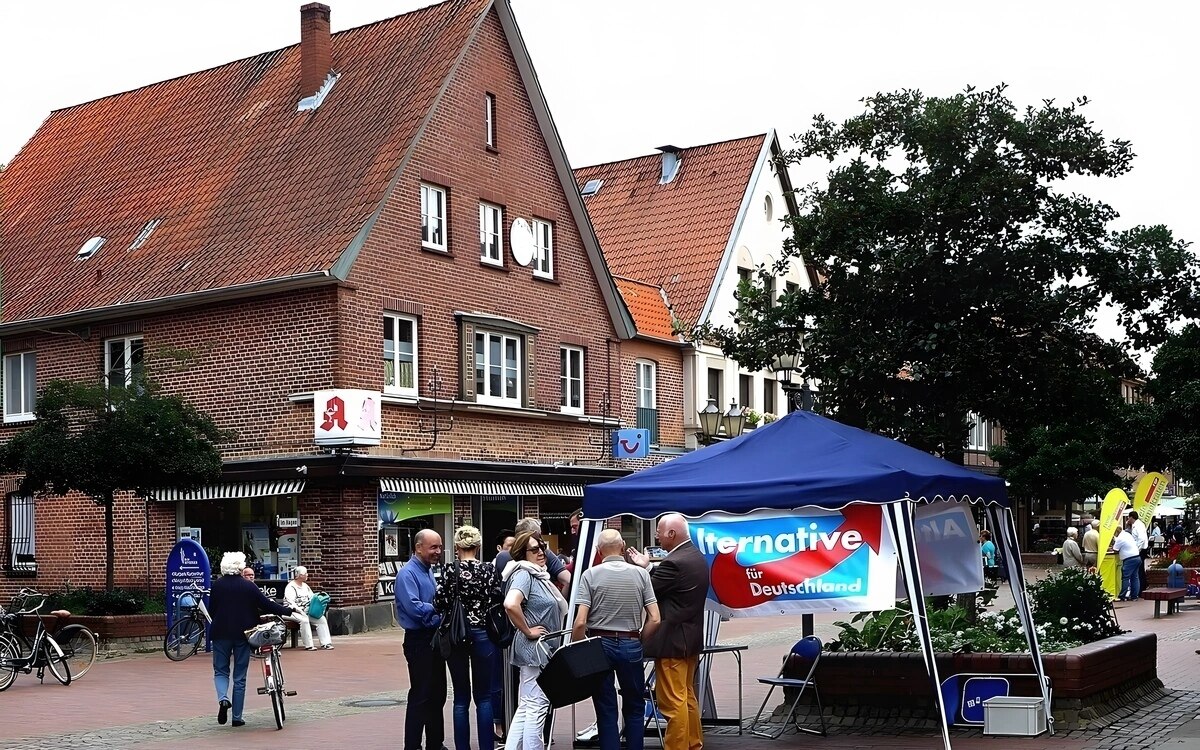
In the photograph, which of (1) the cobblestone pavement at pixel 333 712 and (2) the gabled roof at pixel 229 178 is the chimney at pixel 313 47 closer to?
(2) the gabled roof at pixel 229 178

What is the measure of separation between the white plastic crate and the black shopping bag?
11.9 ft

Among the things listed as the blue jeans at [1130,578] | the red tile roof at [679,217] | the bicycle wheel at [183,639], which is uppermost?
the red tile roof at [679,217]

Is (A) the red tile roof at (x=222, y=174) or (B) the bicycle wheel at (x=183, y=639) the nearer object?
(B) the bicycle wheel at (x=183, y=639)

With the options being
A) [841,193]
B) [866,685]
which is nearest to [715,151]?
[841,193]

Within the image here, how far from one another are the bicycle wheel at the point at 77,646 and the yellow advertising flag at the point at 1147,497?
25403 millimetres

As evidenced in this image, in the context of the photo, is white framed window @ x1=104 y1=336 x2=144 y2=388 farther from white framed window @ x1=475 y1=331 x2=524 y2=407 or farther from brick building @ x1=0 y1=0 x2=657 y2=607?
white framed window @ x1=475 y1=331 x2=524 y2=407

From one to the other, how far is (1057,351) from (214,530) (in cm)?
1804

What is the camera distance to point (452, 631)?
11.7 meters

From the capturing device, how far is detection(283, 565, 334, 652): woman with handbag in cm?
2400

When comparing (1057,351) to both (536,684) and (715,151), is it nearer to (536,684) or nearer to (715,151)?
(536,684)

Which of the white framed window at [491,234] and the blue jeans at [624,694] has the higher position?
the white framed window at [491,234]

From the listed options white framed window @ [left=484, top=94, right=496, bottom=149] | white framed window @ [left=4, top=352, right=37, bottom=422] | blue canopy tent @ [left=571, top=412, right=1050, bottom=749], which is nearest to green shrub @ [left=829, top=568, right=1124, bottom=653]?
blue canopy tent @ [left=571, top=412, right=1050, bottom=749]

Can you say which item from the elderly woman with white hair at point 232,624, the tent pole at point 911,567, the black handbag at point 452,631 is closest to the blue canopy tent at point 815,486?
the tent pole at point 911,567

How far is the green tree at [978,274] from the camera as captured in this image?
15.9 meters
